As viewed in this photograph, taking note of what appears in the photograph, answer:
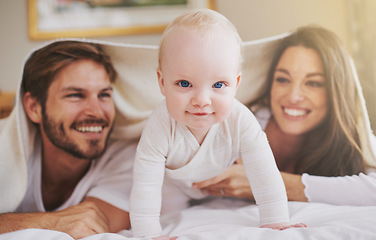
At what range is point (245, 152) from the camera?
0.79m

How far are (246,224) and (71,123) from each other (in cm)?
56

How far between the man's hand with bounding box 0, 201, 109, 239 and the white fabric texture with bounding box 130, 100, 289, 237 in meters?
0.13

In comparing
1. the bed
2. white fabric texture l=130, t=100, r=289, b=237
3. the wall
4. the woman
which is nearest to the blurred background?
the wall

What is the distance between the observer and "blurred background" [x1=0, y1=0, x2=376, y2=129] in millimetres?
1560

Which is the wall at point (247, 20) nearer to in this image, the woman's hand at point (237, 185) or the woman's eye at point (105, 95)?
the woman's eye at point (105, 95)

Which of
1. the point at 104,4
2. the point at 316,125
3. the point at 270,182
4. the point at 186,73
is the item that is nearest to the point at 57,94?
the point at 186,73

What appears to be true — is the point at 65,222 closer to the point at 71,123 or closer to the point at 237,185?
the point at 71,123

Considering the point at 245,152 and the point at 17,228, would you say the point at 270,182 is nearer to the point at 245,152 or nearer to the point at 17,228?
the point at 245,152

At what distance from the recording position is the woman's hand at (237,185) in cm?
90

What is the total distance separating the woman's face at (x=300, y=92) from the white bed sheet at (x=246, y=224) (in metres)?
0.25

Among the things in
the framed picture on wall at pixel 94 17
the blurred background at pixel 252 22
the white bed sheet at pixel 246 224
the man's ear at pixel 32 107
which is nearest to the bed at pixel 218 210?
the white bed sheet at pixel 246 224

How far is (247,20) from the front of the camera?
6.13 ft

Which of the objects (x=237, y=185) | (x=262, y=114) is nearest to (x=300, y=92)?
(x=262, y=114)

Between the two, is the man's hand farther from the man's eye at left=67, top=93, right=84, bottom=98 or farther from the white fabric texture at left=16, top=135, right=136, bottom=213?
the man's eye at left=67, top=93, right=84, bottom=98
